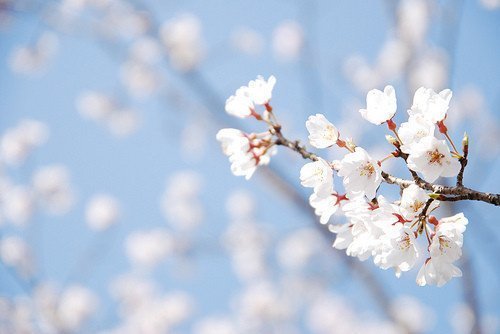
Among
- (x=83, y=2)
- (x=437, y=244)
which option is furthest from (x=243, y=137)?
(x=83, y=2)

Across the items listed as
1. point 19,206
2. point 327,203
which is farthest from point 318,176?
point 19,206

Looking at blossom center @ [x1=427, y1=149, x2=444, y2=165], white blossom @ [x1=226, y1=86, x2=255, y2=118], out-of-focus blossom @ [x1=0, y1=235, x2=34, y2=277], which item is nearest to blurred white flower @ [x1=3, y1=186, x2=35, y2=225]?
out-of-focus blossom @ [x1=0, y1=235, x2=34, y2=277]

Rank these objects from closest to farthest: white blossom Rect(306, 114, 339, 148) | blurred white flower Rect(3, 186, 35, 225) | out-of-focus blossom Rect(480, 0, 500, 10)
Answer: white blossom Rect(306, 114, 339, 148)
out-of-focus blossom Rect(480, 0, 500, 10)
blurred white flower Rect(3, 186, 35, 225)

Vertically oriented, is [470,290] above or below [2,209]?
below

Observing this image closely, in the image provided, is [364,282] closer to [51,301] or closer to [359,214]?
[359,214]

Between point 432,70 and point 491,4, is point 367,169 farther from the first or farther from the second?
point 432,70

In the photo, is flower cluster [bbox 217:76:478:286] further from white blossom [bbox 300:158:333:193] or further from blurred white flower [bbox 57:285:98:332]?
blurred white flower [bbox 57:285:98:332]

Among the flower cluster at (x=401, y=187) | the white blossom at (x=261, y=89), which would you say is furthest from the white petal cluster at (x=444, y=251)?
the white blossom at (x=261, y=89)
